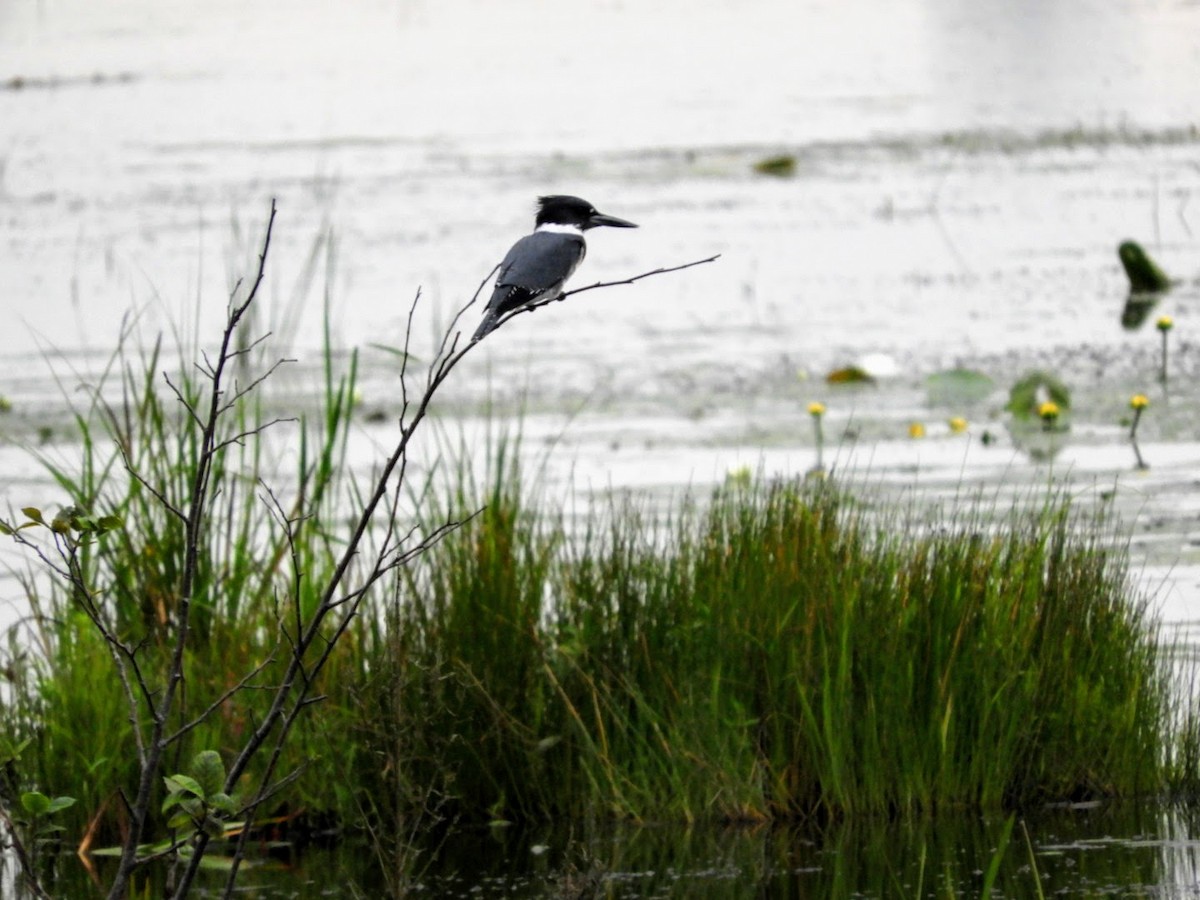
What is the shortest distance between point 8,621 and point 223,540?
2.45 feet

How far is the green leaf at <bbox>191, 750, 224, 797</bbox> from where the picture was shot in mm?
2639

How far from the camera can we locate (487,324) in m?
3.43

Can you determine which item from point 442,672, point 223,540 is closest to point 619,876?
point 442,672

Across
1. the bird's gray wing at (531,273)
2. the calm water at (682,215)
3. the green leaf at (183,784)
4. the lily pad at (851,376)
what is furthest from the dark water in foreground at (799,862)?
the lily pad at (851,376)

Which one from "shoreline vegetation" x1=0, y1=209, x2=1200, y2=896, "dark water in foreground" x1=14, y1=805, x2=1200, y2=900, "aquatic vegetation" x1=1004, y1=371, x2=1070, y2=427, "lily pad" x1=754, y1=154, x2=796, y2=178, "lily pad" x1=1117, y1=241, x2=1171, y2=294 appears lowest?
"dark water in foreground" x1=14, y1=805, x2=1200, y2=900

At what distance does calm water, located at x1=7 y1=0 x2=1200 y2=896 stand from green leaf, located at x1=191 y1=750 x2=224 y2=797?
1.88 meters

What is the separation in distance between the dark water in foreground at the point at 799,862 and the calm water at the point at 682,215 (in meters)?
0.04

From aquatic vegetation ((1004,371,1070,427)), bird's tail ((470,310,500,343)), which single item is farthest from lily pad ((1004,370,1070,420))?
bird's tail ((470,310,500,343))

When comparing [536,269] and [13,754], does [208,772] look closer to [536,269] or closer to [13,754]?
[13,754]

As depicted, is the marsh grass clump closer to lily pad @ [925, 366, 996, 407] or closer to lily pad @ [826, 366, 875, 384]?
lily pad @ [925, 366, 996, 407]

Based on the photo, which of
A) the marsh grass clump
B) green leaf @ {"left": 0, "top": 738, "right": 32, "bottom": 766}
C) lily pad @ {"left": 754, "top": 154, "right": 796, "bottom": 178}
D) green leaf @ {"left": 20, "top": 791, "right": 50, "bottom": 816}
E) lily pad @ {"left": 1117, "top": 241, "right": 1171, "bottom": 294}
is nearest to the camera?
green leaf @ {"left": 20, "top": 791, "right": 50, "bottom": 816}

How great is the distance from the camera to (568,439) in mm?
8766

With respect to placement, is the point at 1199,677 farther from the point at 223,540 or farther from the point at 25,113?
the point at 25,113

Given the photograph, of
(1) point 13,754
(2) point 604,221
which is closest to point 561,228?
(2) point 604,221
